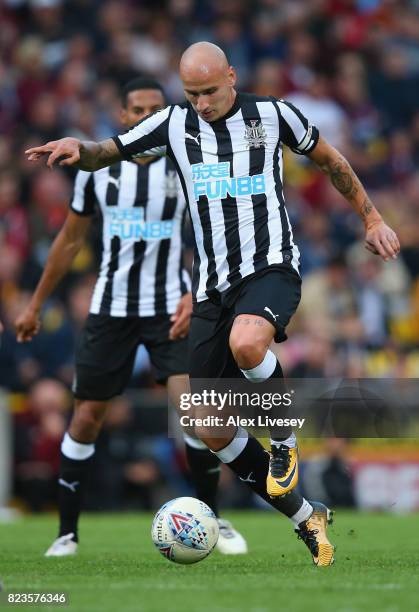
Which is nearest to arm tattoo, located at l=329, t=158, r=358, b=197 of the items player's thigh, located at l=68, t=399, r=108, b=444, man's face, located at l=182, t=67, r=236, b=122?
man's face, located at l=182, t=67, r=236, b=122

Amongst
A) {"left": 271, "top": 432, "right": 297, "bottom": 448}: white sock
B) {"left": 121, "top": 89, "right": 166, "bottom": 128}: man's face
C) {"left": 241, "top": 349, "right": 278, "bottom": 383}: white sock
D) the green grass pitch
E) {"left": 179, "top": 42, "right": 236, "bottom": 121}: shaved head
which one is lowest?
the green grass pitch

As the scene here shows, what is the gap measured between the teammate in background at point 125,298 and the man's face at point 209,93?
5.02 feet

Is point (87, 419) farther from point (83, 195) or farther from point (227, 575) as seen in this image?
point (227, 575)

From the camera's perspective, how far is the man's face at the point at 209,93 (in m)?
6.70

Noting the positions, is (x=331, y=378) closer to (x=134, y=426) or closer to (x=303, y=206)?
(x=134, y=426)

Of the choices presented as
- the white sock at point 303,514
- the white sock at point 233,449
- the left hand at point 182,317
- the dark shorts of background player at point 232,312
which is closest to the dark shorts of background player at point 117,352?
the left hand at point 182,317

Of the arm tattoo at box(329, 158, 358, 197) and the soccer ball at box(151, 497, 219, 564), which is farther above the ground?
the arm tattoo at box(329, 158, 358, 197)

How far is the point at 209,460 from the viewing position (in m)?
8.27

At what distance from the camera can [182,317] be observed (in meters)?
8.05

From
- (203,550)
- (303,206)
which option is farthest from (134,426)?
(203,550)

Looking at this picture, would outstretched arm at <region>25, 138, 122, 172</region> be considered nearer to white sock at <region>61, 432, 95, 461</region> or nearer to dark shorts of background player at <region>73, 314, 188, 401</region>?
dark shorts of background player at <region>73, 314, 188, 401</region>

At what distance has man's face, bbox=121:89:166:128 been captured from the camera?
830 cm

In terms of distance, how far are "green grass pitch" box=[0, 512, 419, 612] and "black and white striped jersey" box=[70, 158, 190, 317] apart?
1594 millimetres

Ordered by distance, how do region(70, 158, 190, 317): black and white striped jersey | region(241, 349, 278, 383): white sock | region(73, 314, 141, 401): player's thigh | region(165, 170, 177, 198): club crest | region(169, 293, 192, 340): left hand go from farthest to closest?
region(165, 170, 177, 198): club crest, region(70, 158, 190, 317): black and white striped jersey, region(73, 314, 141, 401): player's thigh, region(169, 293, 192, 340): left hand, region(241, 349, 278, 383): white sock
